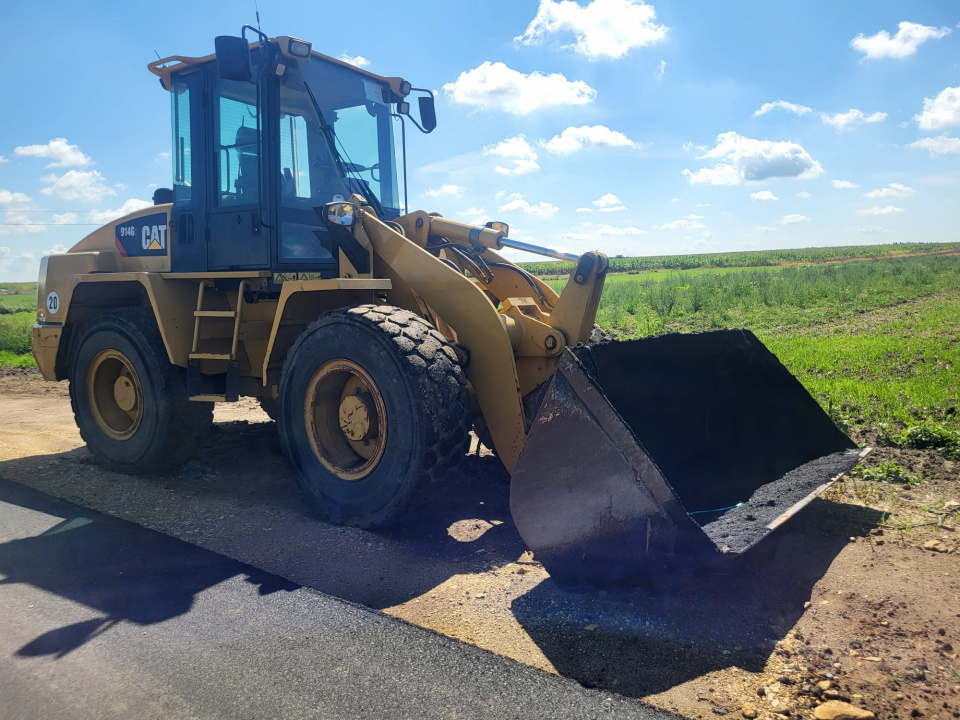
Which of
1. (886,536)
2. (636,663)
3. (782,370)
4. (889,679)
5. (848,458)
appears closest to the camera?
(889,679)

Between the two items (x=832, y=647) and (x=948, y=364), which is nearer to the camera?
(x=832, y=647)

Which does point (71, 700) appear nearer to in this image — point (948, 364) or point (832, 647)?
point (832, 647)

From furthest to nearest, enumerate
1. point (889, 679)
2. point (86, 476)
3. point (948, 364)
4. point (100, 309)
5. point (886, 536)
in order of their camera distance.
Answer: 1. point (948, 364)
2. point (100, 309)
3. point (86, 476)
4. point (886, 536)
5. point (889, 679)

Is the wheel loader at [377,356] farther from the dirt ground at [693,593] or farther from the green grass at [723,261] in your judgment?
the green grass at [723,261]

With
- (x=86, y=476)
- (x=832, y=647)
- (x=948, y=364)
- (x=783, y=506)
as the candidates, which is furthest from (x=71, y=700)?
(x=948, y=364)

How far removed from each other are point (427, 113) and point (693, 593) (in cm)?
449

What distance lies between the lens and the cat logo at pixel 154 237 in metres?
6.10

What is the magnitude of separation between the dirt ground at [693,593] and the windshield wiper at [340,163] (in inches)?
91.3

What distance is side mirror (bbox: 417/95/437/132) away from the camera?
614 cm

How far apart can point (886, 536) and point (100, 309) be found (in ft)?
21.9

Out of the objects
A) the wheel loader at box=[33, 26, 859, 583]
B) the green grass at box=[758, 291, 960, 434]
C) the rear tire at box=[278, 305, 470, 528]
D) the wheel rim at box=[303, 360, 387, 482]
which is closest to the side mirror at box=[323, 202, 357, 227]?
the wheel loader at box=[33, 26, 859, 583]

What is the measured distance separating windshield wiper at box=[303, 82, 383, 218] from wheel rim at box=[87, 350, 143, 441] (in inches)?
98.7

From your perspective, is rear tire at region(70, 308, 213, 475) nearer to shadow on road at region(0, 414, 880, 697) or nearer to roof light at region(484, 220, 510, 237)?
shadow on road at region(0, 414, 880, 697)

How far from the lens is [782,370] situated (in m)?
4.61
